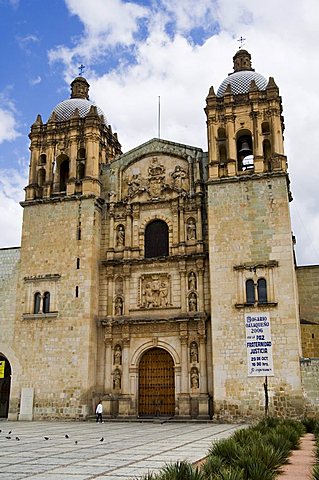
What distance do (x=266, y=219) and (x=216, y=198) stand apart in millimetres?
2466

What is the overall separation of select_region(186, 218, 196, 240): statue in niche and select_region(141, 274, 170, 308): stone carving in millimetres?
2165

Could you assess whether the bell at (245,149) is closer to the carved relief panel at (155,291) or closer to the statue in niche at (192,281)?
the statue in niche at (192,281)

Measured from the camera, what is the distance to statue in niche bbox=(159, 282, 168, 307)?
80.1 feet

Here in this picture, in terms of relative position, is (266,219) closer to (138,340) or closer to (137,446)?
(138,340)

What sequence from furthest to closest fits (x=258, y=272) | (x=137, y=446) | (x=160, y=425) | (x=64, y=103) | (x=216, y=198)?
(x=64, y=103)
(x=216, y=198)
(x=258, y=272)
(x=160, y=425)
(x=137, y=446)

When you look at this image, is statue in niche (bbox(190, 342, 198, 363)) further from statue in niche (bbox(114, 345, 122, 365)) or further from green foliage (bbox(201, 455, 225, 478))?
green foliage (bbox(201, 455, 225, 478))

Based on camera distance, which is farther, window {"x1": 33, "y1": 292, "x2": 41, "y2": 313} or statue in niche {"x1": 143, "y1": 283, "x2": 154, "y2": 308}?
window {"x1": 33, "y1": 292, "x2": 41, "y2": 313}

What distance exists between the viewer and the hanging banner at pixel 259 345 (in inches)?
843

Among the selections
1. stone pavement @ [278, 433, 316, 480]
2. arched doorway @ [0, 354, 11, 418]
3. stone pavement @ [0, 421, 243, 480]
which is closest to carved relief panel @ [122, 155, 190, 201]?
arched doorway @ [0, 354, 11, 418]

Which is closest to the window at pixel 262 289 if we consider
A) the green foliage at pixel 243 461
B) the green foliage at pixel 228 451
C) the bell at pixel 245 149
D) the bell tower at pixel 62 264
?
the bell at pixel 245 149

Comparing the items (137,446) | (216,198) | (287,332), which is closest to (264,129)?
(216,198)

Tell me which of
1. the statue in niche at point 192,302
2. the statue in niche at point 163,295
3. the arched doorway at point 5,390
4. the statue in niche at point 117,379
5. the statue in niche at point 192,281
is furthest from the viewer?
the arched doorway at point 5,390

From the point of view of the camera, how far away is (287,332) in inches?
848

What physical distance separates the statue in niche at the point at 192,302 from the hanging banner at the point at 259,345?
266 cm
